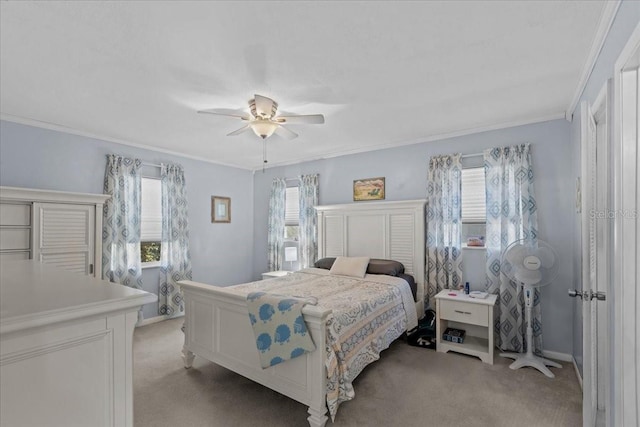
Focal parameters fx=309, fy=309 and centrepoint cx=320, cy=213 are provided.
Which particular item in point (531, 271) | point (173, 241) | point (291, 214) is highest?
point (291, 214)

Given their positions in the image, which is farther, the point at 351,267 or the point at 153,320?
the point at 153,320

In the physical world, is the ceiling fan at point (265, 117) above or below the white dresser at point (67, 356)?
above

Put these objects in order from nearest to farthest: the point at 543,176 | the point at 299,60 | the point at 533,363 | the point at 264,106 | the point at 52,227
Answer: the point at 299,60 < the point at 264,106 < the point at 533,363 < the point at 52,227 < the point at 543,176

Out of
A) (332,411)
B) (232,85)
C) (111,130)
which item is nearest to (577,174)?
(332,411)

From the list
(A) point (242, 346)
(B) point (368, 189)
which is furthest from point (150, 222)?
(B) point (368, 189)

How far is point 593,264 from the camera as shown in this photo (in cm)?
168

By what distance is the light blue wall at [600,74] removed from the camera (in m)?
1.45

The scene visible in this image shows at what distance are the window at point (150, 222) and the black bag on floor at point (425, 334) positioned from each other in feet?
12.3

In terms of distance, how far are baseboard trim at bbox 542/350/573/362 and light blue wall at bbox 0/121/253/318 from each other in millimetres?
4679

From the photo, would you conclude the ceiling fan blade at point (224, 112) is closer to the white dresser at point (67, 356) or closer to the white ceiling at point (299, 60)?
the white ceiling at point (299, 60)

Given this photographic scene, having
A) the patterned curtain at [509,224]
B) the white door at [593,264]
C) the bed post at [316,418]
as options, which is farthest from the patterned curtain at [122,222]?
the white door at [593,264]

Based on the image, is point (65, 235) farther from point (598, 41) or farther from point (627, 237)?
point (598, 41)

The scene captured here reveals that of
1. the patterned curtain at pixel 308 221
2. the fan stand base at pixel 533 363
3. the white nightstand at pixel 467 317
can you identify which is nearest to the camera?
the fan stand base at pixel 533 363

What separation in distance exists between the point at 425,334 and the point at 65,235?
13.5 ft
